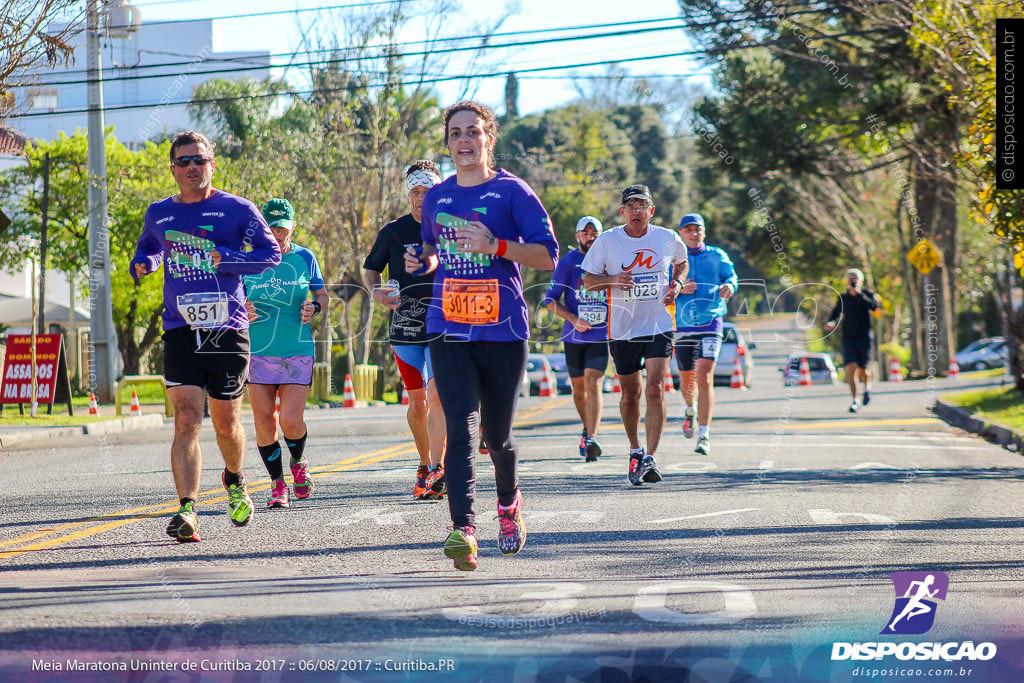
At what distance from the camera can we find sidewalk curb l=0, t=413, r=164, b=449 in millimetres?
16594

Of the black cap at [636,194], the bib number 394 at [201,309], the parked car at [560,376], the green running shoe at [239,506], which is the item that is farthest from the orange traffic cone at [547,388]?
the bib number 394 at [201,309]

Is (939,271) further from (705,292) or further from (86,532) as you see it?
(86,532)

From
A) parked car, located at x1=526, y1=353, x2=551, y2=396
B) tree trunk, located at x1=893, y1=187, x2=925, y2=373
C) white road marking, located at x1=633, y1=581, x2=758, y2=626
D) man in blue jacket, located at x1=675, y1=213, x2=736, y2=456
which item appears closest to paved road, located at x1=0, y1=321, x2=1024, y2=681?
white road marking, located at x1=633, y1=581, x2=758, y2=626

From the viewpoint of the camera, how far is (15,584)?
5.40 metres

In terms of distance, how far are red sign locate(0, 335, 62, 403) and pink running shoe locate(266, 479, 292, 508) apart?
1406 centimetres

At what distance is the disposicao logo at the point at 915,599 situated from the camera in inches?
189

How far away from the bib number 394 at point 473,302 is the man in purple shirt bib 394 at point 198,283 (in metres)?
1.57

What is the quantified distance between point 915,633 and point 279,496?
15.1 ft

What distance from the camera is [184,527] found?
6.58 meters

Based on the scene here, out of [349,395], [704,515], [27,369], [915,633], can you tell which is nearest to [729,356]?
[349,395]

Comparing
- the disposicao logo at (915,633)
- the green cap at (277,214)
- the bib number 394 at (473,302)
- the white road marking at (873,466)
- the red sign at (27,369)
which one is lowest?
the white road marking at (873,466)

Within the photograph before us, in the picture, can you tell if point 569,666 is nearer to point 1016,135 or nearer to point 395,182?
point 1016,135

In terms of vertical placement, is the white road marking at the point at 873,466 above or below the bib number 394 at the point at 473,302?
below

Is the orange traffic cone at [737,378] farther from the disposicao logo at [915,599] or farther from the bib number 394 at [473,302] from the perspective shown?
the bib number 394 at [473,302]
